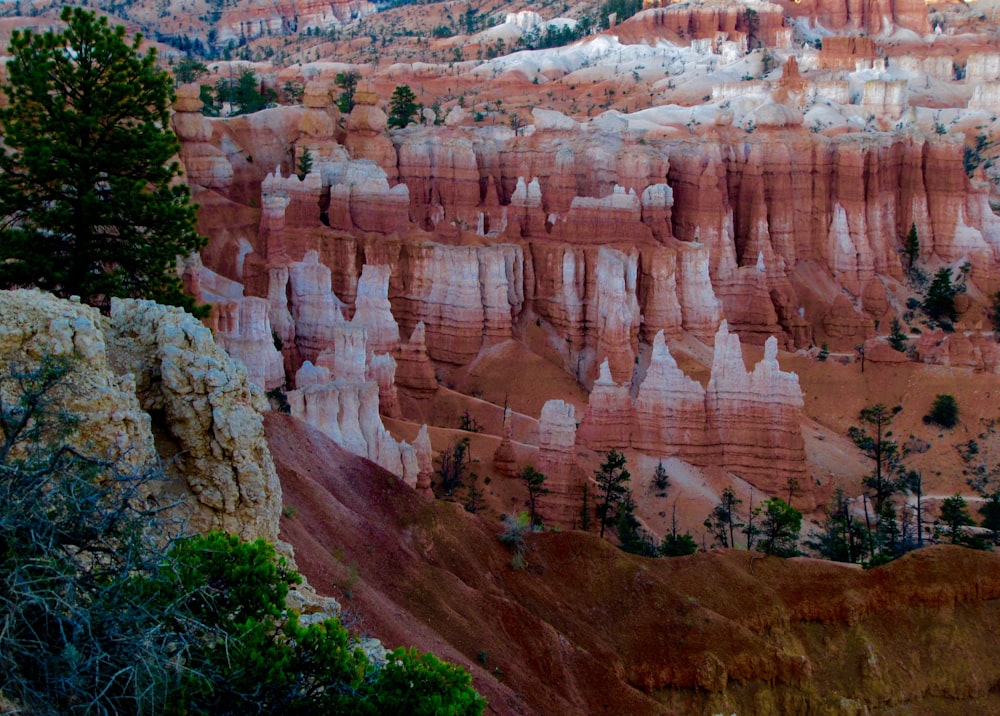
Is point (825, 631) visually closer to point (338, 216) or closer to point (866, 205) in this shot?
point (338, 216)

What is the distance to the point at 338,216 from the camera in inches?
2265

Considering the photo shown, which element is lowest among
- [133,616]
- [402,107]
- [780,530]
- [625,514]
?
[625,514]

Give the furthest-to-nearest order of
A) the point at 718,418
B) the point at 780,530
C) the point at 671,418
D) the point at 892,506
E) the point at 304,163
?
1. the point at 304,163
2. the point at 718,418
3. the point at 671,418
4. the point at 892,506
5. the point at 780,530

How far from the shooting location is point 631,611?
31.3m

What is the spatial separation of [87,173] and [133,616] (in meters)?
18.0

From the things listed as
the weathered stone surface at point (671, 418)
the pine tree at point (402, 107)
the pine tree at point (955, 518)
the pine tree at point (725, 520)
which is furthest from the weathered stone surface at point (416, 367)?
the pine tree at point (402, 107)

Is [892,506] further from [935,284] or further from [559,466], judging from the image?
[935,284]

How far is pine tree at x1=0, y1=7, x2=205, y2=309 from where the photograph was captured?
26.2 meters

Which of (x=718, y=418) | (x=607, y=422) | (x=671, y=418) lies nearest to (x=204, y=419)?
(x=607, y=422)

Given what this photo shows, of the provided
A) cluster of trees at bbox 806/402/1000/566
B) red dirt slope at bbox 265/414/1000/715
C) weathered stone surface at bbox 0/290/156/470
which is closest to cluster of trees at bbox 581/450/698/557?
red dirt slope at bbox 265/414/1000/715

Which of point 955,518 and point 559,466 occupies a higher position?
point 559,466

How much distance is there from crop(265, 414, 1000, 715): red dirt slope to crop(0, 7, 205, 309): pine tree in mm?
4892

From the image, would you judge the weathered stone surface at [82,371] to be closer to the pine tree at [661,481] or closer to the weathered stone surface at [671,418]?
the pine tree at [661,481]

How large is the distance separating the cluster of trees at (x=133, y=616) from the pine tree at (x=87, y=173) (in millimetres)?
13021
